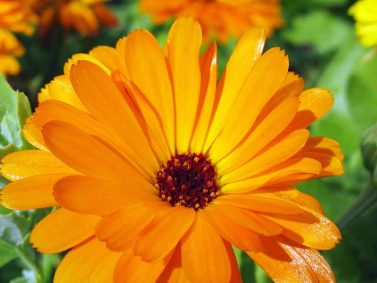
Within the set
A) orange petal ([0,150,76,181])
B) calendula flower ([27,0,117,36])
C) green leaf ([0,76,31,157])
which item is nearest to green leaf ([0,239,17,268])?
green leaf ([0,76,31,157])

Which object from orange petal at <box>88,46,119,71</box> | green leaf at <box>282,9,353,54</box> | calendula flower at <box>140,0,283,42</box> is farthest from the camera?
green leaf at <box>282,9,353,54</box>

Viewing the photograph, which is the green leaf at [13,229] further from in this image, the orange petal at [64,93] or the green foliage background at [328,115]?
the orange petal at [64,93]

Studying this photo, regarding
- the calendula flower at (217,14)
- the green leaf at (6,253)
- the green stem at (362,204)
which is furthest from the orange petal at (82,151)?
the calendula flower at (217,14)

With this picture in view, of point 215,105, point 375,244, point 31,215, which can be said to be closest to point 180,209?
point 215,105

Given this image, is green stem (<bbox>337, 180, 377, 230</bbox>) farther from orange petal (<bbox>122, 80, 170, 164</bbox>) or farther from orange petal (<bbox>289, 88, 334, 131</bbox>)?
orange petal (<bbox>122, 80, 170, 164</bbox>)

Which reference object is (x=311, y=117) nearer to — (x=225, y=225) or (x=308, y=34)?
(x=225, y=225)
